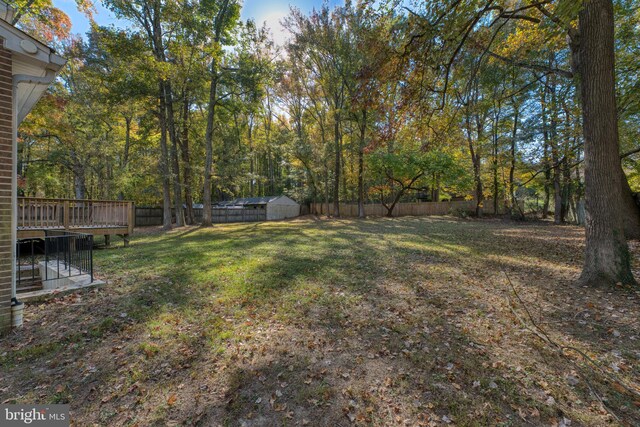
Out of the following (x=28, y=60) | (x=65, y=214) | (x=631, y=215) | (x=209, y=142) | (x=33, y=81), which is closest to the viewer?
(x=28, y=60)

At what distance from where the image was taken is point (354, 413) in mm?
2193

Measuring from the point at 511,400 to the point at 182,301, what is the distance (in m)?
4.53

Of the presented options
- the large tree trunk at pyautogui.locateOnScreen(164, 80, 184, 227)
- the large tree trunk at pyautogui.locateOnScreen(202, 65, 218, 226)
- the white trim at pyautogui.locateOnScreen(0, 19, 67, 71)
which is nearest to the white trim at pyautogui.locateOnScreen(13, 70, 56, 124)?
the white trim at pyautogui.locateOnScreen(0, 19, 67, 71)

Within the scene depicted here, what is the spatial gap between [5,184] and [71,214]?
250 inches

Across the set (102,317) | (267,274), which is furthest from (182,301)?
(267,274)

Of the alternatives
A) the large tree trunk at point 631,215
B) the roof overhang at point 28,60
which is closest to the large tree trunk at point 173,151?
the roof overhang at point 28,60

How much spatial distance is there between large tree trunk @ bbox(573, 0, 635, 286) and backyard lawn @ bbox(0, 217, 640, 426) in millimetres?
510

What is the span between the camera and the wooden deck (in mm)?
7023

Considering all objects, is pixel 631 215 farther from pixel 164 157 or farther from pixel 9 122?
pixel 164 157

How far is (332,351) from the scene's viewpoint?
305cm

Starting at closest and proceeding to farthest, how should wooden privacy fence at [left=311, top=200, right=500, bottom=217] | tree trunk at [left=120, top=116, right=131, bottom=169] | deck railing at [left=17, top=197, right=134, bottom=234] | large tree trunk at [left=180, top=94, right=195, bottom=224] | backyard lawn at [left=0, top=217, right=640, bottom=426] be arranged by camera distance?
backyard lawn at [left=0, top=217, right=640, bottom=426], deck railing at [left=17, top=197, right=134, bottom=234], large tree trunk at [left=180, top=94, right=195, bottom=224], tree trunk at [left=120, top=116, right=131, bottom=169], wooden privacy fence at [left=311, top=200, right=500, bottom=217]

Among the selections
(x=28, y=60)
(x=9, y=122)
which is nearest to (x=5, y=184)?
(x=9, y=122)

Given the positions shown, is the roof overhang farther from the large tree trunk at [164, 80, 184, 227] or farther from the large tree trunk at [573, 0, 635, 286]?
the large tree trunk at [164, 80, 184, 227]

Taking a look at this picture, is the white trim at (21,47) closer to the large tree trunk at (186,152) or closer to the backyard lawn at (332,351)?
the backyard lawn at (332,351)
